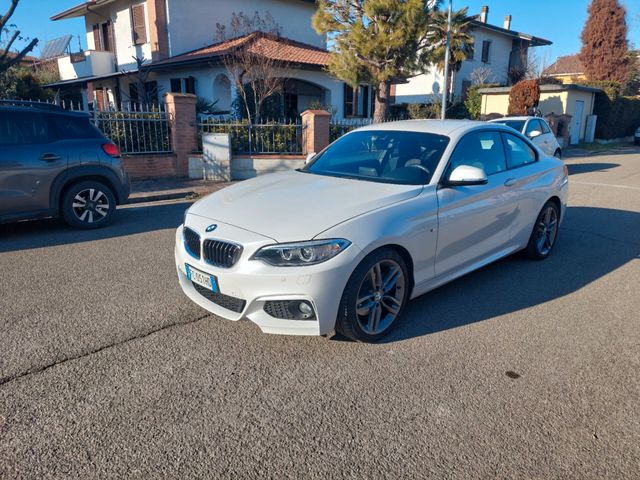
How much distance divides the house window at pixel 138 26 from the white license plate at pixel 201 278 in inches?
908

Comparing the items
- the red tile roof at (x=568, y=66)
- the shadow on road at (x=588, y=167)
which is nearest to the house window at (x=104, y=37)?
the shadow on road at (x=588, y=167)

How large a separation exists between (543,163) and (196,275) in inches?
167

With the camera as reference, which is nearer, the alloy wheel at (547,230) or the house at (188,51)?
the alloy wheel at (547,230)

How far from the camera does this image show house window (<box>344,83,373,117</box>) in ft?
84.3

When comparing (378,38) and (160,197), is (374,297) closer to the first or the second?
(160,197)

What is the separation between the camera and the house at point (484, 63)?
32.4m

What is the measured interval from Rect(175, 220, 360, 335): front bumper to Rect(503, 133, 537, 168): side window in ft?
9.15

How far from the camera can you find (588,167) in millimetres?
17109

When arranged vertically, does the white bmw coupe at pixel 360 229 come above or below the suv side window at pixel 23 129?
below

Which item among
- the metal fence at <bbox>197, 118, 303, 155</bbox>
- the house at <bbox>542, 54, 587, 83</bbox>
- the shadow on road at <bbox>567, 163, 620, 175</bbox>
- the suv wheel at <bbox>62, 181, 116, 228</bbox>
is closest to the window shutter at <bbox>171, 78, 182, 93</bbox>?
the metal fence at <bbox>197, 118, 303, 155</bbox>

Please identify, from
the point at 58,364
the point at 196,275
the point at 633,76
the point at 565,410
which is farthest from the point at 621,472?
the point at 633,76

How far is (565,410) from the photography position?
2.91m

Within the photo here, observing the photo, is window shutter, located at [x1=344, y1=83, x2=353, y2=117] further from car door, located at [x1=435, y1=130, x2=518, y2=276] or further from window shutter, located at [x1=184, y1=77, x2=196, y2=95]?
car door, located at [x1=435, y1=130, x2=518, y2=276]

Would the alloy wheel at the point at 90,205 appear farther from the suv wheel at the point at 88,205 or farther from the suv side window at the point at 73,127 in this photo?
the suv side window at the point at 73,127
